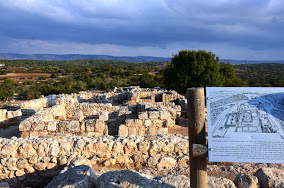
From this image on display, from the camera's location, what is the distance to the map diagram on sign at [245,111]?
275 centimetres

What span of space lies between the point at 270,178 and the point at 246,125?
171 centimetres

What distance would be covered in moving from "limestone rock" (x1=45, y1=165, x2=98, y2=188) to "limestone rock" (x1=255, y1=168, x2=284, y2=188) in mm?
3140

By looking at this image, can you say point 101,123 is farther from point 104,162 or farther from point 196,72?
point 196,72

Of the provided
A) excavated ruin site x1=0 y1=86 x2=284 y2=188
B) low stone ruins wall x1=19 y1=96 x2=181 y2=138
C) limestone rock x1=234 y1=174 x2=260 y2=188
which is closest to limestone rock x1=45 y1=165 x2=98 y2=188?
excavated ruin site x1=0 y1=86 x2=284 y2=188

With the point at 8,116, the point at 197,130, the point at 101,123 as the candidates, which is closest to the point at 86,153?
the point at 101,123

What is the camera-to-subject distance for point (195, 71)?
19.2 meters

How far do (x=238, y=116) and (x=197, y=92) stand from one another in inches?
25.5

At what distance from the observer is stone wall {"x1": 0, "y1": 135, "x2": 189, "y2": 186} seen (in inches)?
208

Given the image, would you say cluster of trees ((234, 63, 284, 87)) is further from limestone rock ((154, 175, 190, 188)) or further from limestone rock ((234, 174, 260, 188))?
limestone rock ((154, 175, 190, 188))

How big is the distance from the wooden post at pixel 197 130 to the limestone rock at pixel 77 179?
1871mm

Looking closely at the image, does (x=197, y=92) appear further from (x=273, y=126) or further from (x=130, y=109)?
(x=130, y=109)

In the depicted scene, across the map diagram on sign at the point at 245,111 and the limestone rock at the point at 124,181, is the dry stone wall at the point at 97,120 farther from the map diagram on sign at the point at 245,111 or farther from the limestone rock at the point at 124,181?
the map diagram on sign at the point at 245,111

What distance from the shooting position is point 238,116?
283 cm

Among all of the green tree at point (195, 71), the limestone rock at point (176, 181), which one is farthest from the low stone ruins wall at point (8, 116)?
the green tree at point (195, 71)
